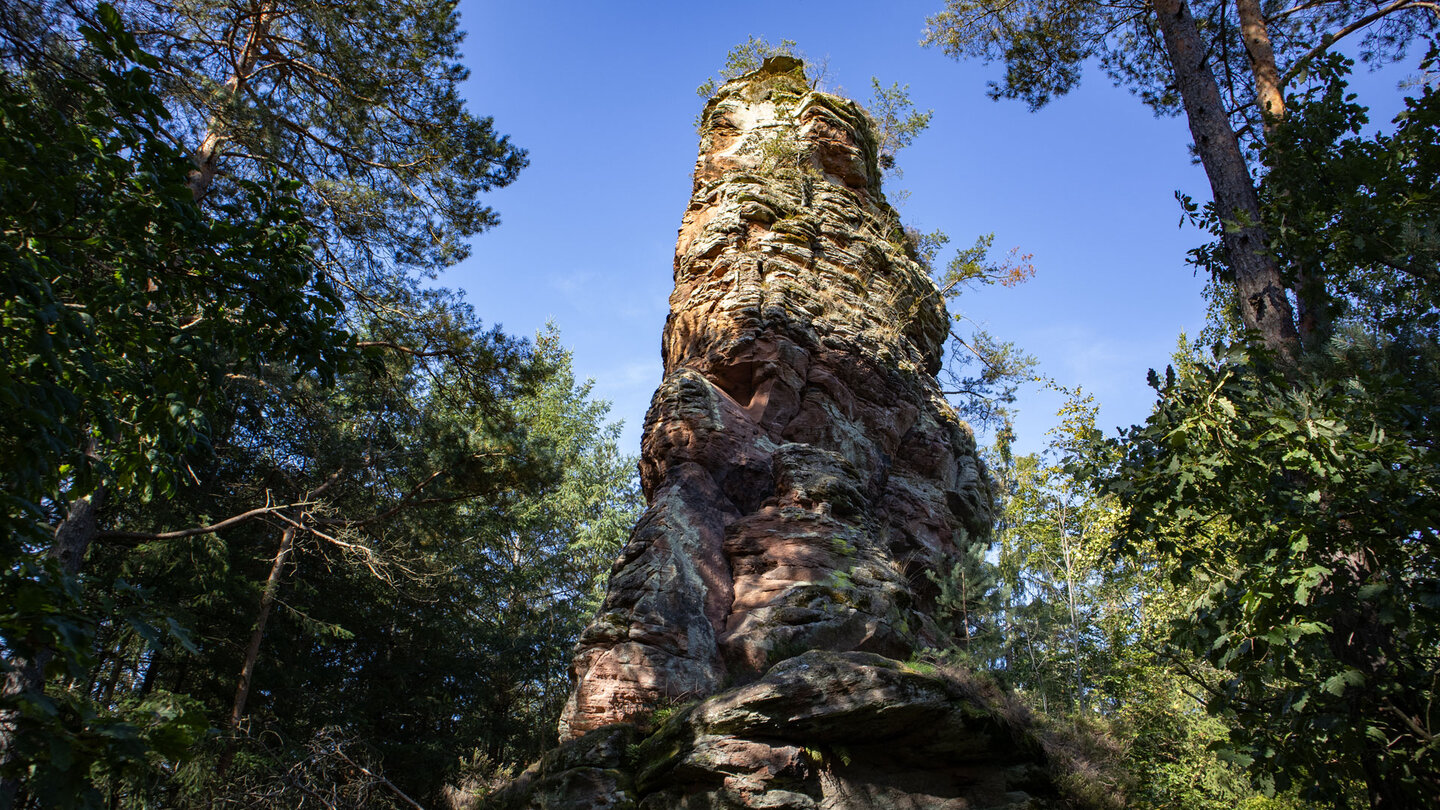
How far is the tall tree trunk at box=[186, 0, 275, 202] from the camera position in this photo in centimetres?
895

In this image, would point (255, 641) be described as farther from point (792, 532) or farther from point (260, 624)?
point (792, 532)

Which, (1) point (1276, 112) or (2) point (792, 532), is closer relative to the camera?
(1) point (1276, 112)

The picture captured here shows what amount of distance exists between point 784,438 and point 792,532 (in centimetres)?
235

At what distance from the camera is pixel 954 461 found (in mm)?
15617

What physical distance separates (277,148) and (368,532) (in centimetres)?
868

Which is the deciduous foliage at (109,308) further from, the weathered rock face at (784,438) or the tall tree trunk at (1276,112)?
the tall tree trunk at (1276,112)

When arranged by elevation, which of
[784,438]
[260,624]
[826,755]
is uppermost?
[784,438]

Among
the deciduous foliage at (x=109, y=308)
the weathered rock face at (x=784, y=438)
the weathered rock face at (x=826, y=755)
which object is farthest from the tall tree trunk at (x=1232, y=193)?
the deciduous foliage at (x=109, y=308)

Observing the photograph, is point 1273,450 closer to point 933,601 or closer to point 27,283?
point 27,283

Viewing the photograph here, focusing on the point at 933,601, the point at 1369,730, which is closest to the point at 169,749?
the point at 1369,730

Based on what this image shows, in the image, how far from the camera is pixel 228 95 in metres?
8.59

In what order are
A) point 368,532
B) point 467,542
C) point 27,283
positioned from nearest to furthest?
1. point 27,283
2. point 368,532
3. point 467,542

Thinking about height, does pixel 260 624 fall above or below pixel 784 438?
below

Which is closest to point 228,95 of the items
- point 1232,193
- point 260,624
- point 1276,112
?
point 260,624
